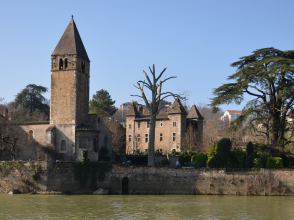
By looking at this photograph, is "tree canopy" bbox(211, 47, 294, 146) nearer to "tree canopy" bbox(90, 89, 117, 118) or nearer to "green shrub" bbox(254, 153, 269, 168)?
"green shrub" bbox(254, 153, 269, 168)

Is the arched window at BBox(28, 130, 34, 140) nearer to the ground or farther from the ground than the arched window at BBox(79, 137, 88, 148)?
farther from the ground

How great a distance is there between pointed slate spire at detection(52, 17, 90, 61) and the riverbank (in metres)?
13.0

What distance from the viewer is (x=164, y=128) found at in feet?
205

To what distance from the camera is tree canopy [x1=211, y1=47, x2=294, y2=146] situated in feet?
127

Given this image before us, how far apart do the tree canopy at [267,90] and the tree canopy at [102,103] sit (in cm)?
3197

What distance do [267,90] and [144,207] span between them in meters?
18.7

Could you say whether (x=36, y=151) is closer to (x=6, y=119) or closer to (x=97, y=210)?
(x=6, y=119)

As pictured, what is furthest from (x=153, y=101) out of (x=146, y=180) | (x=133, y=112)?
(x=133, y=112)

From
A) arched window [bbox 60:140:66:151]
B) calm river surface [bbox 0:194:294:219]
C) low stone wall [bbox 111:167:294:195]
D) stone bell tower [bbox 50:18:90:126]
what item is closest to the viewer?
calm river surface [bbox 0:194:294:219]

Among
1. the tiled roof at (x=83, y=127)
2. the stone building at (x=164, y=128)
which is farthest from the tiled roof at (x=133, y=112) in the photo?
the tiled roof at (x=83, y=127)

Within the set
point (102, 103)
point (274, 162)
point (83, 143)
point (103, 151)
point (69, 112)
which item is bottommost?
point (274, 162)

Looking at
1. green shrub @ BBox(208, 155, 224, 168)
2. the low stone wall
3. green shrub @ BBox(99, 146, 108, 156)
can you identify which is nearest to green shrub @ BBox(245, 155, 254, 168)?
green shrub @ BBox(208, 155, 224, 168)

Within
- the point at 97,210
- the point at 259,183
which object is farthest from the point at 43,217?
the point at 259,183

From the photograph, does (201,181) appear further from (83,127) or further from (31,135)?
(31,135)
